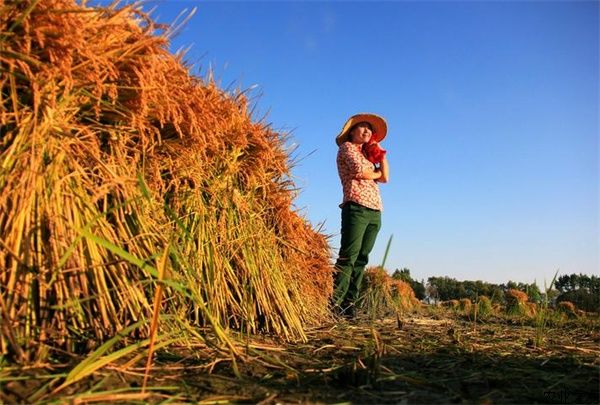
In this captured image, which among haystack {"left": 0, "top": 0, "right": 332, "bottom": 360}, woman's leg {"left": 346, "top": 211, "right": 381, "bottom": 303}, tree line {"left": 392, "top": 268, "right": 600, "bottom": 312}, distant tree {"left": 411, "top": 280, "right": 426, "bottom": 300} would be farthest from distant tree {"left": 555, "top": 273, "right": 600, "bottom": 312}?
haystack {"left": 0, "top": 0, "right": 332, "bottom": 360}

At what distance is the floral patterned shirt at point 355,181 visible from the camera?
439cm

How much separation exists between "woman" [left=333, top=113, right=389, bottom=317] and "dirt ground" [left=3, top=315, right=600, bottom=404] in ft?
4.55

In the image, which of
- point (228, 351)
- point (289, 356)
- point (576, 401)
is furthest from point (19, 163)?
point (576, 401)

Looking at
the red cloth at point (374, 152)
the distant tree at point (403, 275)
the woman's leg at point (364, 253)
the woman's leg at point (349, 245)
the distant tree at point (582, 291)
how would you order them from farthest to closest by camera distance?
1. the distant tree at point (403, 275)
2. the distant tree at point (582, 291)
3. the red cloth at point (374, 152)
4. the woman's leg at point (364, 253)
5. the woman's leg at point (349, 245)

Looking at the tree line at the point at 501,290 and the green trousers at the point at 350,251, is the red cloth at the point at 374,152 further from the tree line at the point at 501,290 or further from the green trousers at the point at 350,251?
the tree line at the point at 501,290

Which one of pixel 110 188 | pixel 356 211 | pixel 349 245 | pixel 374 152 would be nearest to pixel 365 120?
pixel 374 152

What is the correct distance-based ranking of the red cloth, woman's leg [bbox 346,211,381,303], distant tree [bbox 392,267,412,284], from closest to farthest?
woman's leg [bbox 346,211,381,303], the red cloth, distant tree [bbox 392,267,412,284]

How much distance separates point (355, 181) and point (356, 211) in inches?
10.8

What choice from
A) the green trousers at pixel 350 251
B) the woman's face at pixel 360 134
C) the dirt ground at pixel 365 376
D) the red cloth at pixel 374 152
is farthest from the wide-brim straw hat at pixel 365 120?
the dirt ground at pixel 365 376

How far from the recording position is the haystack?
5.79 ft

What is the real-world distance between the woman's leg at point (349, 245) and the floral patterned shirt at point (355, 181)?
0.09 m

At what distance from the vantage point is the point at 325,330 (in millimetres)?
3422

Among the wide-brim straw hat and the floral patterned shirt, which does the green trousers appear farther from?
the wide-brim straw hat

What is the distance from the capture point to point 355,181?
443 centimetres
